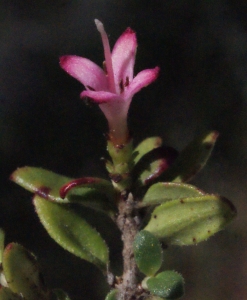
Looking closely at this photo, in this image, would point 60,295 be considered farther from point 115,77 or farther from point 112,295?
point 115,77

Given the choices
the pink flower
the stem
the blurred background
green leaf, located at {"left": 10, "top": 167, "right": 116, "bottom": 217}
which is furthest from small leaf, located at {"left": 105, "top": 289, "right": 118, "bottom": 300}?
the blurred background

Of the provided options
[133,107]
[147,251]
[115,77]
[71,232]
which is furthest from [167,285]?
[133,107]

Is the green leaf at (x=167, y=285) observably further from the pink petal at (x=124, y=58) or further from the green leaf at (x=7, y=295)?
the pink petal at (x=124, y=58)

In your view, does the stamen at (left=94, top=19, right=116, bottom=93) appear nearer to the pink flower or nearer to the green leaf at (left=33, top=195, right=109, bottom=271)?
the pink flower

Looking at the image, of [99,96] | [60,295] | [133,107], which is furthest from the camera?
[133,107]

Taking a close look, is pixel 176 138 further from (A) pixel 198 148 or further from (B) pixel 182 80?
(A) pixel 198 148

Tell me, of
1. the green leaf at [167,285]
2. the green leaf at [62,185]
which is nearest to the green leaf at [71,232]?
the green leaf at [62,185]

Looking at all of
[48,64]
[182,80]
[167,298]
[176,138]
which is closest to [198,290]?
[176,138]
